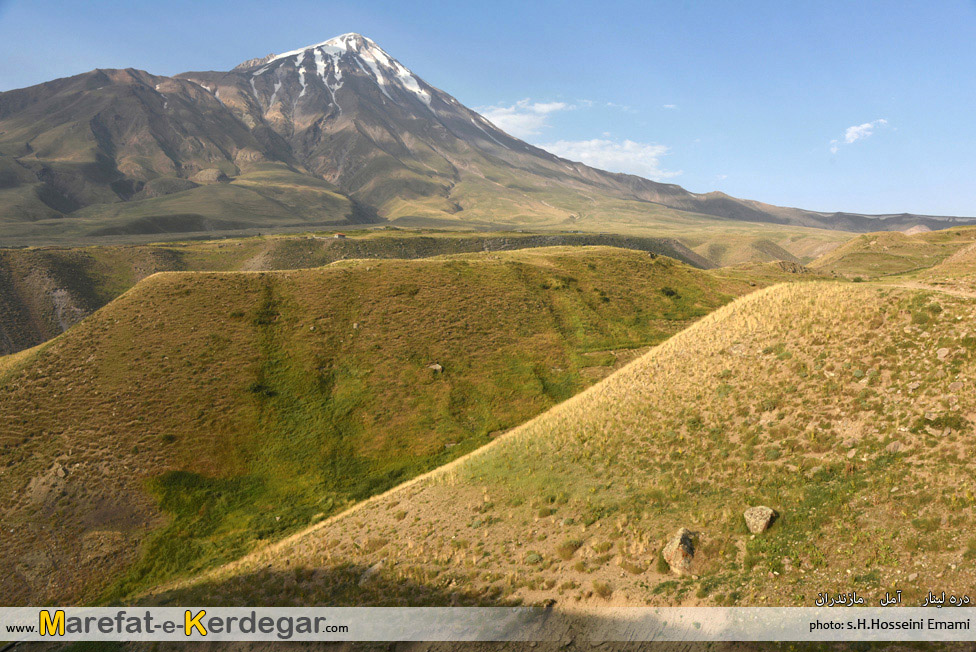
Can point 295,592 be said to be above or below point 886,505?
below

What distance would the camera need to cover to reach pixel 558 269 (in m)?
89.8

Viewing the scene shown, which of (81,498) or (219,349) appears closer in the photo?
(81,498)

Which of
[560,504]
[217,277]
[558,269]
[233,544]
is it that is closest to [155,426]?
[233,544]

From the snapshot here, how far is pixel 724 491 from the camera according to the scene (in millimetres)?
22781

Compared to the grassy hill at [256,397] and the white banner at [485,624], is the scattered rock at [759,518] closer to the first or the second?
the white banner at [485,624]

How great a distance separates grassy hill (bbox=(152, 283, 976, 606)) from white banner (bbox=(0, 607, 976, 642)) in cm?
79

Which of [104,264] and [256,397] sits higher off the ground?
[104,264]

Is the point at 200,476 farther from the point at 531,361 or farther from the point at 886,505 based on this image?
the point at 886,505

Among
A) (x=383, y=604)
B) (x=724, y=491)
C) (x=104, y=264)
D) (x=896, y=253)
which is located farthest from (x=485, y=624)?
(x=104, y=264)

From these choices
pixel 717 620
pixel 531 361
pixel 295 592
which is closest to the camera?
pixel 717 620

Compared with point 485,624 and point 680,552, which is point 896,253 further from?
point 485,624

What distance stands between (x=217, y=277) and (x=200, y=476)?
3665 cm

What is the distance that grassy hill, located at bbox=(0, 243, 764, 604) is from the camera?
36781 mm

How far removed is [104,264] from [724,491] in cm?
18215
